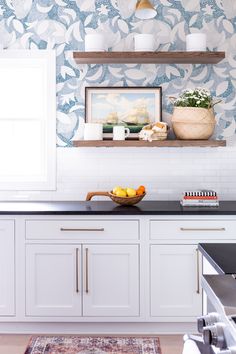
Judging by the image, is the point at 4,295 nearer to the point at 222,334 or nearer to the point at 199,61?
the point at 199,61

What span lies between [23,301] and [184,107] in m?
1.88

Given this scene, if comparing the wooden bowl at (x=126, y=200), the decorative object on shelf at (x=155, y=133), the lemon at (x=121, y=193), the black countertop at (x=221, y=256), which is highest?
the decorative object on shelf at (x=155, y=133)

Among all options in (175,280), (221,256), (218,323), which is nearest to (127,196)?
(175,280)

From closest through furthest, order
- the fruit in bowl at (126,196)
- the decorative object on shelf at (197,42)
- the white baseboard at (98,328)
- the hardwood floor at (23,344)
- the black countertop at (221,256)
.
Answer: the black countertop at (221,256), the hardwood floor at (23,344), the white baseboard at (98,328), the fruit in bowl at (126,196), the decorative object on shelf at (197,42)

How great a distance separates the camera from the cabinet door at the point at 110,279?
3811mm

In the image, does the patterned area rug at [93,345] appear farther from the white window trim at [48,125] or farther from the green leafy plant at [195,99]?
the green leafy plant at [195,99]

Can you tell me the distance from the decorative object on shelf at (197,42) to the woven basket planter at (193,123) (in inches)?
19.1

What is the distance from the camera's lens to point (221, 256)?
86.4 inches

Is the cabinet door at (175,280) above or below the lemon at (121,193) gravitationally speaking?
below

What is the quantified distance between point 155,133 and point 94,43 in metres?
0.86

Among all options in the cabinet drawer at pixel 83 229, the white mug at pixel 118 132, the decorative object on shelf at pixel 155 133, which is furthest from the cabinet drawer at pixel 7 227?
the decorative object on shelf at pixel 155 133

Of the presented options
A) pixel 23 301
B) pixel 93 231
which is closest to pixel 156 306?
pixel 93 231

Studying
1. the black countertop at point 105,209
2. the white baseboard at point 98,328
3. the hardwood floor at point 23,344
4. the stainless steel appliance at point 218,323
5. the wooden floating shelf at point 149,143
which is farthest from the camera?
the wooden floating shelf at point 149,143

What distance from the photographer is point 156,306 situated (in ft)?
12.6
